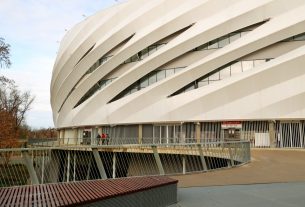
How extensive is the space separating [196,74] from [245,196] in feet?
83.3

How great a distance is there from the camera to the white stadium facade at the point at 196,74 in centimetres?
2953

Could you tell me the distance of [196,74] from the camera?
32844 mm

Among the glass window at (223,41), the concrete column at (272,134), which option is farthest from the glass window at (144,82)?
the concrete column at (272,134)

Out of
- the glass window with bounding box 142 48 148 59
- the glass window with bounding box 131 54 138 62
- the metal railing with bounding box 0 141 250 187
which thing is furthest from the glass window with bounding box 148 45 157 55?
the metal railing with bounding box 0 141 250 187

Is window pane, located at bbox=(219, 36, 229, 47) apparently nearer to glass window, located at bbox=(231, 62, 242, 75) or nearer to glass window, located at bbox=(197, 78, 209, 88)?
glass window, located at bbox=(231, 62, 242, 75)

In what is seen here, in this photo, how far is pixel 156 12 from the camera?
37500mm

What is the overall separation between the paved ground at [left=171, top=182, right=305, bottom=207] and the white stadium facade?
68.6 feet

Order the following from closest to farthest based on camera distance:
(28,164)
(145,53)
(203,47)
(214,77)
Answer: (28,164), (214,77), (203,47), (145,53)

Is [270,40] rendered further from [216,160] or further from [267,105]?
[216,160]

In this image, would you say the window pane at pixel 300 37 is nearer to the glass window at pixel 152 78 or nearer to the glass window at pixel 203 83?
the glass window at pixel 203 83

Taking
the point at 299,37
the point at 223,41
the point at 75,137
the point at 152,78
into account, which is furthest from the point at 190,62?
the point at 75,137

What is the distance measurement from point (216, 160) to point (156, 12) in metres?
24.1

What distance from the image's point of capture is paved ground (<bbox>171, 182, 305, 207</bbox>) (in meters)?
7.20

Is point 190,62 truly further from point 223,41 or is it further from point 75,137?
point 75,137
